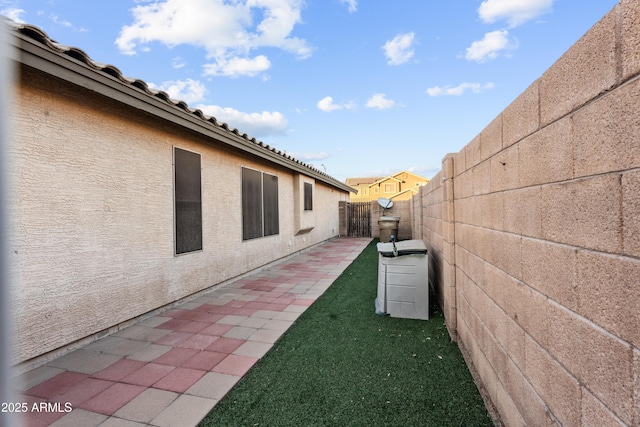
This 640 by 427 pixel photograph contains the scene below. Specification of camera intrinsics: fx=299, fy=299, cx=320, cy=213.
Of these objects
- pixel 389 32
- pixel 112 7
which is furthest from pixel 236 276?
pixel 389 32

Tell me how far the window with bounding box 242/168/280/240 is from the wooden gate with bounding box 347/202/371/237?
27.0 feet

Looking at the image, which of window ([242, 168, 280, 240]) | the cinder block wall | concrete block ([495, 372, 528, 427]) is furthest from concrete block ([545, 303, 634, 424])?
window ([242, 168, 280, 240])

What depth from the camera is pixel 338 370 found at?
2.81 metres

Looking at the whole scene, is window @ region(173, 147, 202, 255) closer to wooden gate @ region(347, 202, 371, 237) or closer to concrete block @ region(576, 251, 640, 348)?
concrete block @ region(576, 251, 640, 348)

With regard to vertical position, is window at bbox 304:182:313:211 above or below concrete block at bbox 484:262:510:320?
above

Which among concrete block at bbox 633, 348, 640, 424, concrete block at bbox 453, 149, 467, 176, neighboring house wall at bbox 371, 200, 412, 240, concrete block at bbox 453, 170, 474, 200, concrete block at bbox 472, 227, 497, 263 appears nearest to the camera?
concrete block at bbox 633, 348, 640, 424

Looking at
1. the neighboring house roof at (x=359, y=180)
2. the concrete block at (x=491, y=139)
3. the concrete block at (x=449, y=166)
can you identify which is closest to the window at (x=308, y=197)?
the concrete block at (x=449, y=166)

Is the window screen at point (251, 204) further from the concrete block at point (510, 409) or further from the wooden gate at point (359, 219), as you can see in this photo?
the wooden gate at point (359, 219)

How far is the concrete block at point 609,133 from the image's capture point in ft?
2.77

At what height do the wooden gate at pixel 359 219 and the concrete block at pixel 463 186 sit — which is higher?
the concrete block at pixel 463 186

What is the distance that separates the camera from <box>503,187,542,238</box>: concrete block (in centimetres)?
144

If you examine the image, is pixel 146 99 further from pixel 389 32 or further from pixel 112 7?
pixel 389 32

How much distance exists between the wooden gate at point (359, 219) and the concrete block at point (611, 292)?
48.8 ft

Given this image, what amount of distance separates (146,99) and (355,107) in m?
15.6
